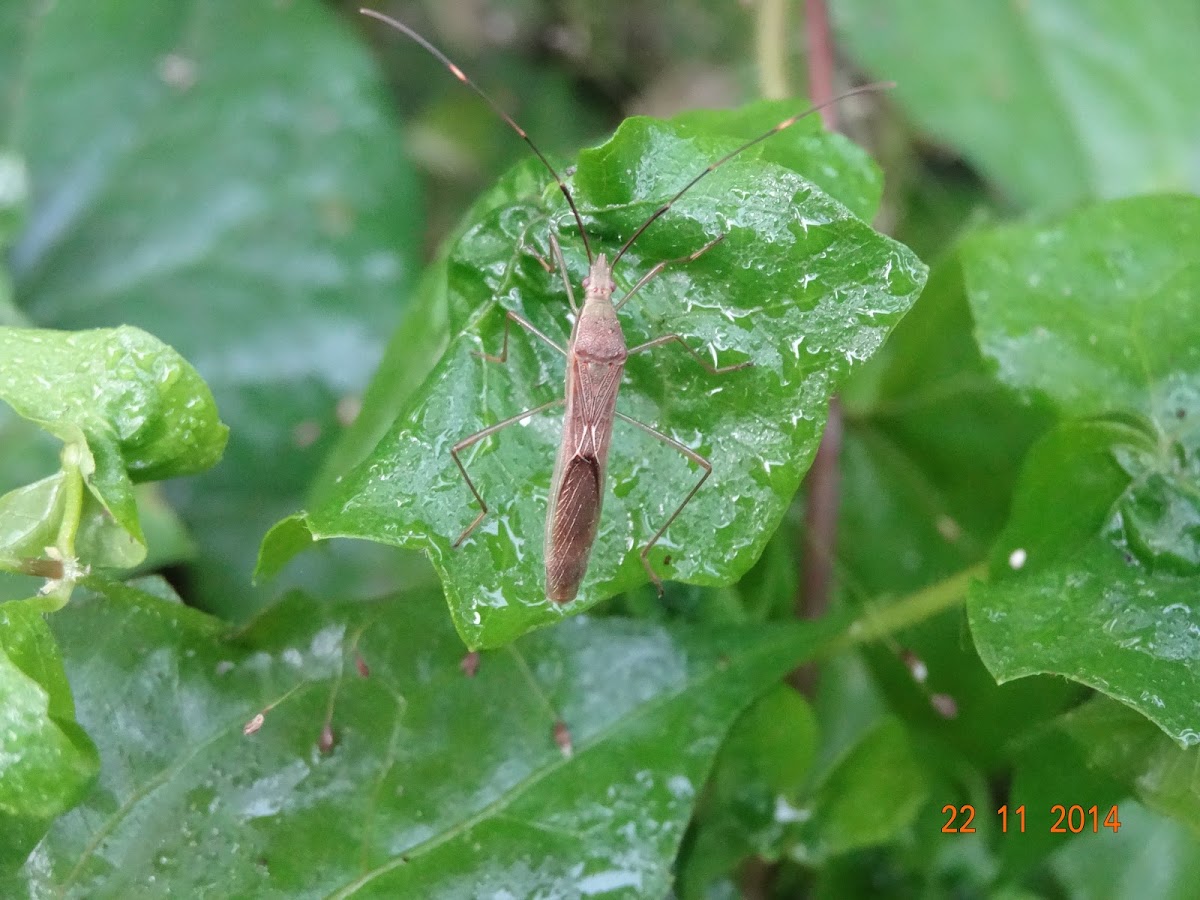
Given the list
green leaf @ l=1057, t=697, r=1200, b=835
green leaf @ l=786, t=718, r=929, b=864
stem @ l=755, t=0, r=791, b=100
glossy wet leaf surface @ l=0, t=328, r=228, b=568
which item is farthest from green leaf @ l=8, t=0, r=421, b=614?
green leaf @ l=1057, t=697, r=1200, b=835

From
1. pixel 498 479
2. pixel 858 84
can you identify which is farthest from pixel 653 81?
pixel 498 479

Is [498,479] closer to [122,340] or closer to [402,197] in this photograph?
[122,340]

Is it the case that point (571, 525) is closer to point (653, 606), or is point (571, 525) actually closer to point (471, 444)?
point (471, 444)

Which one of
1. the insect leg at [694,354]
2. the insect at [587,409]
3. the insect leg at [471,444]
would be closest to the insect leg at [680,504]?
the insect at [587,409]

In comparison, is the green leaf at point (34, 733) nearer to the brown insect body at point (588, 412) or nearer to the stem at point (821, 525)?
the brown insect body at point (588, 412)

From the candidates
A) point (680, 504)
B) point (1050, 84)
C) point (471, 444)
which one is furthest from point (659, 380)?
point (1050, 84)
